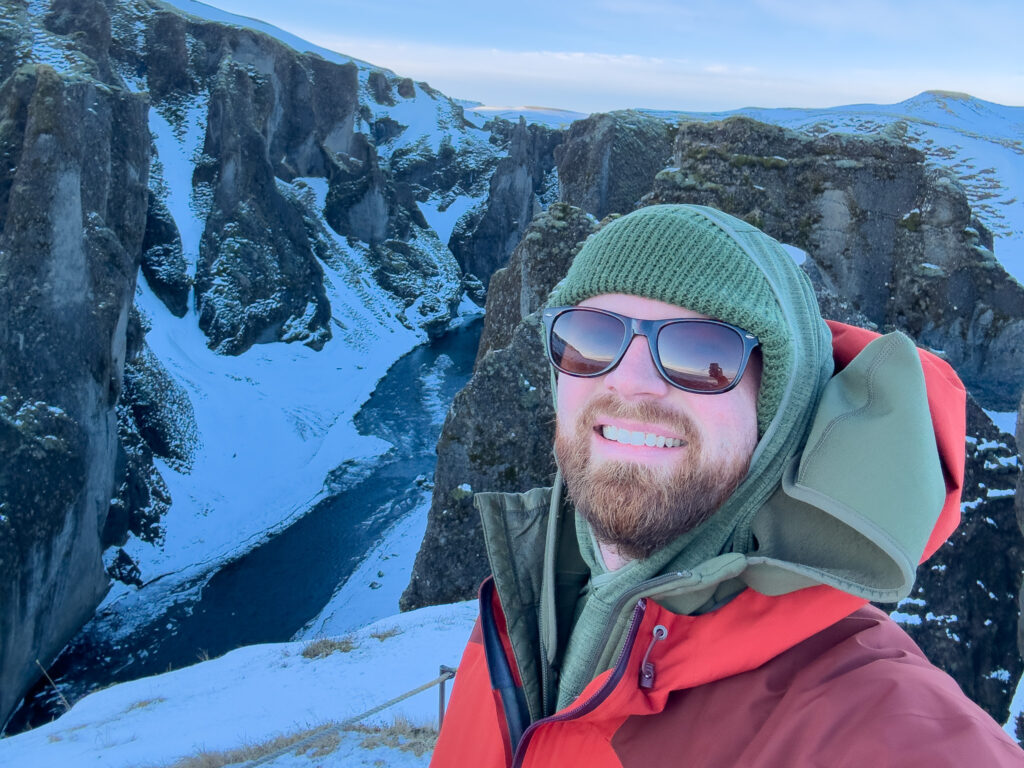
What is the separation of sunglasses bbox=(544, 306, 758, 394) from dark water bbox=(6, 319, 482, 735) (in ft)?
52.9

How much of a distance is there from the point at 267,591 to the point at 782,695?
25.1m

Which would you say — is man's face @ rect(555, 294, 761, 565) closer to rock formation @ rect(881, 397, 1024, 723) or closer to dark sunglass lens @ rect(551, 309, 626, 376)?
dark sunglass lens @ rect(551, 309, 626, 376)

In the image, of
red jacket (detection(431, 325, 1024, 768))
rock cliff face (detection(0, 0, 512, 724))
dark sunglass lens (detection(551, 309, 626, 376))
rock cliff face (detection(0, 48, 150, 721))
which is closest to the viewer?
red jacket (detection(431, 325, 1024, 768))

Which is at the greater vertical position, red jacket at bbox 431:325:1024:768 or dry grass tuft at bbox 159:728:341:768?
red jacket at bbox 431:325:1024:768

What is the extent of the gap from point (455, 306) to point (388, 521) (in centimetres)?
3903

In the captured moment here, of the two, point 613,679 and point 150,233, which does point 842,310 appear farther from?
point 150,233

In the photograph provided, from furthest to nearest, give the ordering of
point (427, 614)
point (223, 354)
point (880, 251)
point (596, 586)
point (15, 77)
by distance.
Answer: point (223, 354), point (15, 77), point (880, 251), point (427, 614), point (596, 586)

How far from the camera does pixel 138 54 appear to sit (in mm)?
47750

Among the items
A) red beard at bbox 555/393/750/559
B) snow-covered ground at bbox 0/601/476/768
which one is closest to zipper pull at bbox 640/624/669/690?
red beard at bbox 555/393/750/559

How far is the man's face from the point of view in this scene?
5.82ft

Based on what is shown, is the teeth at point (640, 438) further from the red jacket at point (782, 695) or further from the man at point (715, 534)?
the red jacket at point (782, 695)

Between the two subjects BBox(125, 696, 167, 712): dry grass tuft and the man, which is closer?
the man

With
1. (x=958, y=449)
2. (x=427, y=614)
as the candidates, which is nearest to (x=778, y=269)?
(x=958, y=449)

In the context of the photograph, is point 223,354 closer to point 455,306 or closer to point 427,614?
point 455,306
